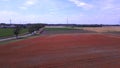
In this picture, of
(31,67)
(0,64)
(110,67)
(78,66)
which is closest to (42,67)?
(31,67)

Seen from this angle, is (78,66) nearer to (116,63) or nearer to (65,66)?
(65,66)

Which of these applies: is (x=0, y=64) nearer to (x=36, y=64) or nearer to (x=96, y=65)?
(x=36, y=64)

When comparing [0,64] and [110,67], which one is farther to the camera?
[0,64]

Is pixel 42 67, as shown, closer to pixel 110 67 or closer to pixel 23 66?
pixel 23 66

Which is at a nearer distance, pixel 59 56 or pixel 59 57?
pixel 59 57

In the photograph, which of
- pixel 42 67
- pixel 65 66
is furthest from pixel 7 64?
pixel 65 66

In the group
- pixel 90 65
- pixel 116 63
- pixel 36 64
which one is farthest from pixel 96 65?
pixel 36 64

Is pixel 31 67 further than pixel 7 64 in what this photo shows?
No
